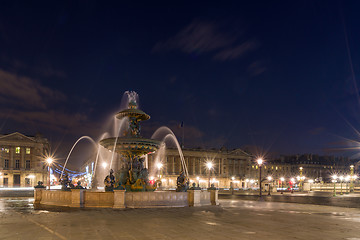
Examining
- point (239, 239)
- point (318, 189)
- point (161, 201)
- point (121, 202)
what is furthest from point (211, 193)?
point (318, 189)

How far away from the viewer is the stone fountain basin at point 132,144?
24328mm

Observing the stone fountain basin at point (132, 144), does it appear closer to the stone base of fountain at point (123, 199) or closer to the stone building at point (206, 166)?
the stone base of fountain at point (123, 199)

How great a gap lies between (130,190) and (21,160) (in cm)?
8875

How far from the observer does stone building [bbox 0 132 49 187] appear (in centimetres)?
9831

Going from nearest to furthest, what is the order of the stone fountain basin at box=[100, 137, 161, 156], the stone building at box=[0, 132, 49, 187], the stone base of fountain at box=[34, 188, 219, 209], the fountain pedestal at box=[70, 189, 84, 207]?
1. the stone base of fountain at box=[34, 188, 219, 209]
2. the fountain pedestal at box=[70, 189, 84, 207]
3. the stone fountain basin at box=[100, 137, 161, 156]
4. the stone building at box=[0, 132, 49, 187]

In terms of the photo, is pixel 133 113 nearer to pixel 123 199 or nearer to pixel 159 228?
pixel 123 199

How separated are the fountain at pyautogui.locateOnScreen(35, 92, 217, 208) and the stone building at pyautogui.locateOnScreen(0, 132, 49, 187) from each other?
83151 mm

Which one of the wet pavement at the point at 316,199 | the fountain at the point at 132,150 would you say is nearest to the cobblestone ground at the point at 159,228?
the fountain at the point at 132,150

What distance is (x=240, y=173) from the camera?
145875 mm

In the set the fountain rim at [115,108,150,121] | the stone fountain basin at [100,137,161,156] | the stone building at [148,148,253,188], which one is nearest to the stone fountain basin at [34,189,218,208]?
the stone fountain basin at [100,137,161,156]

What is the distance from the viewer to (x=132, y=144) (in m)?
24.6

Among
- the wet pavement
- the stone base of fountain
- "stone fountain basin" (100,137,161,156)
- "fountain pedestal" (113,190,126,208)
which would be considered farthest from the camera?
the wet pavement

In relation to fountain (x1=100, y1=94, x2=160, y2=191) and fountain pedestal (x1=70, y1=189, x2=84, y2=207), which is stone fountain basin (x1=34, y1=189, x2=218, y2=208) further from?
fountain (x1=100, y1=94, x2=160, y2=191)

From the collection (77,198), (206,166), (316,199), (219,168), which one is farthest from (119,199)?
Result: (219,168)
